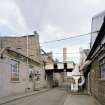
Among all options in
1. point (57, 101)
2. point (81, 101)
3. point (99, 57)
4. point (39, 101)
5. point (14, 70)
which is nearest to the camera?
point (99, 57)

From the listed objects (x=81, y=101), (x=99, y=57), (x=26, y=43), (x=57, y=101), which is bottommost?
(x=57, y=101)

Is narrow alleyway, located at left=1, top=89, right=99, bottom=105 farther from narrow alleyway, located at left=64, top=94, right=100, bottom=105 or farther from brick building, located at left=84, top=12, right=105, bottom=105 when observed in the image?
brick building, located at left=84, top=12, right=105, bottom=105

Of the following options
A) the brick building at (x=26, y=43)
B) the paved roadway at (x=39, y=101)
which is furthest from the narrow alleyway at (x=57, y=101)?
the brick building at (x=26, y=43)

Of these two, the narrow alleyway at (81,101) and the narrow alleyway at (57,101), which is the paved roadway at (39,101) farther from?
the narrow alleyway at (81,101)

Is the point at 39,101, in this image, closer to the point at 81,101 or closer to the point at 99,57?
the point at 81,101

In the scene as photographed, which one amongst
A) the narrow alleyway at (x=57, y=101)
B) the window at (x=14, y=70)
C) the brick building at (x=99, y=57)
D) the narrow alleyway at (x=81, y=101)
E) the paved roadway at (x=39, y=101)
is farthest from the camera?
the window at (x=14, y=70)

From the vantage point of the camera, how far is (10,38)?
40156 mm

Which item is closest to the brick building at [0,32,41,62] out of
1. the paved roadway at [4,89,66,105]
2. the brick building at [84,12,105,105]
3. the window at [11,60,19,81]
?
the window at [11,60,19,81]

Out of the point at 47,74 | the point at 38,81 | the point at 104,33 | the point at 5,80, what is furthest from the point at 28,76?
the point at 104,33

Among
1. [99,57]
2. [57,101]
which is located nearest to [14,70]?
[57,101]

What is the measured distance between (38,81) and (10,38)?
31.4 ft

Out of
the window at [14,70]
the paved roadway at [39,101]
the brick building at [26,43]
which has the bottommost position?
the paved roadway at [39,101]

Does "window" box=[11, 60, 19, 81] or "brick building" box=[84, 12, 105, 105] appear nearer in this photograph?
"brick building" box=[84, 12, 105, 105]

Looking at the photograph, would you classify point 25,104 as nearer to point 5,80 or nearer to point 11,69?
point 5,80
